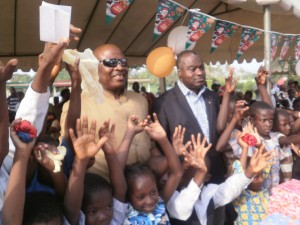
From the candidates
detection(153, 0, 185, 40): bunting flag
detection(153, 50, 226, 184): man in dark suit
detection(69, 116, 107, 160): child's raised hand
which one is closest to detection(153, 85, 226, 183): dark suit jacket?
detection(153, 50, 226, 184): man in dark suit

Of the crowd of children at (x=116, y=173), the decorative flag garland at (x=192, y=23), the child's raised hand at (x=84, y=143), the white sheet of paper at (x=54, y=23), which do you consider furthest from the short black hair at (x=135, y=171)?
the decorative flag garland at (x=192, y=23)

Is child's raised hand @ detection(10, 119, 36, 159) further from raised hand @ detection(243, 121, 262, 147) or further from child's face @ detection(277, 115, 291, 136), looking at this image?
child's face @ detection(277, 115, 291, 136)

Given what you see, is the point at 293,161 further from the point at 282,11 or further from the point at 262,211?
the point at 282,11

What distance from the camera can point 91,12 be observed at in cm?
475

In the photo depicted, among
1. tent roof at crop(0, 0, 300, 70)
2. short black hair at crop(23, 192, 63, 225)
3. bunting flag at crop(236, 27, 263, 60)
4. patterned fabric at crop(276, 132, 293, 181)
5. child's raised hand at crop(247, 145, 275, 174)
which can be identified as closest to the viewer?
short black hair at crop(23, 192, 63, 225)

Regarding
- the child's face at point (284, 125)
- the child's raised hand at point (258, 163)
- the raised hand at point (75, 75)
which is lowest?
the child's raised hand at point (258, 163)

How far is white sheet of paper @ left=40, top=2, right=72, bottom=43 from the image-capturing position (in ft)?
4.74

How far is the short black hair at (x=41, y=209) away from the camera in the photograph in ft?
4.88

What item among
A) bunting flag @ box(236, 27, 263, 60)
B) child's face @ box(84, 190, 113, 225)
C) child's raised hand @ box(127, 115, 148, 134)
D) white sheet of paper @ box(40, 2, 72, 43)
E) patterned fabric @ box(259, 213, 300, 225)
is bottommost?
patterned fabric @ box(259, 213, 300, 225)

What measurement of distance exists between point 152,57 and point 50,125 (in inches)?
53.3

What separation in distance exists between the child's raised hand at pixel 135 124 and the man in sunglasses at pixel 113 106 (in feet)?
0.35

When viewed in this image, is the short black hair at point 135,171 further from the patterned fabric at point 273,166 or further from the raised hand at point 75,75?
the patterned fabric at point 273,166

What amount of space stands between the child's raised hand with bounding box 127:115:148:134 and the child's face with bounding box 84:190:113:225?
1.24 feet

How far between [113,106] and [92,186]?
54cm
